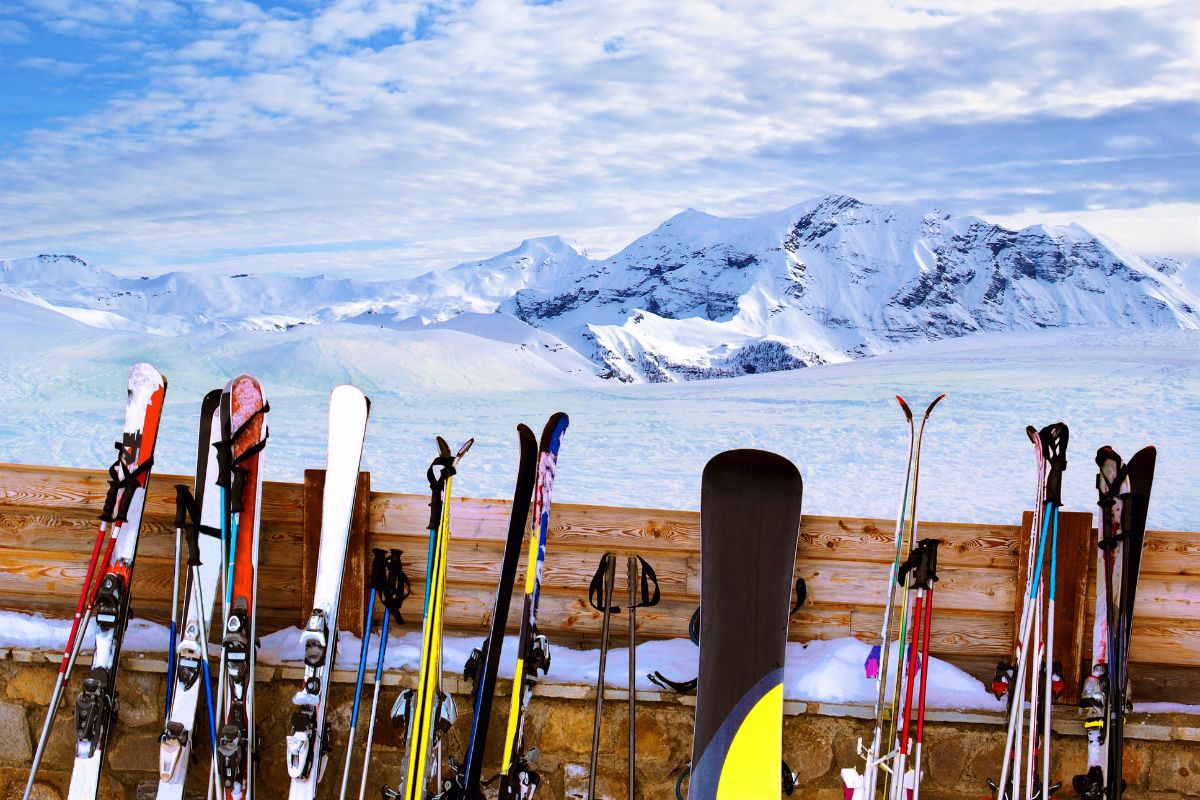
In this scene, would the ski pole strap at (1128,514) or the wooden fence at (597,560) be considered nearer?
the ski pole strap at (1128,514)

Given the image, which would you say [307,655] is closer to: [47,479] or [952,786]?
[47,479]

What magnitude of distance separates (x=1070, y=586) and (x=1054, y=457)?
424mm

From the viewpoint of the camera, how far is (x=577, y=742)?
2869 millimetres

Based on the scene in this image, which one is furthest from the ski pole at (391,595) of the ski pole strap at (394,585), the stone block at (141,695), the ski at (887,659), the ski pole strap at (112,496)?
the ski at (887,659)

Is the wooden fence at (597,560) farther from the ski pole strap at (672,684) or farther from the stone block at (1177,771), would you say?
the ski pole strap at (672,684)

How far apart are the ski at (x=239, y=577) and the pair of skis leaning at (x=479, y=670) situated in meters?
0.40

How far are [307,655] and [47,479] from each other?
1109mm

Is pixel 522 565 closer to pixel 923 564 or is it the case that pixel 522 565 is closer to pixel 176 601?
pixel 176 601

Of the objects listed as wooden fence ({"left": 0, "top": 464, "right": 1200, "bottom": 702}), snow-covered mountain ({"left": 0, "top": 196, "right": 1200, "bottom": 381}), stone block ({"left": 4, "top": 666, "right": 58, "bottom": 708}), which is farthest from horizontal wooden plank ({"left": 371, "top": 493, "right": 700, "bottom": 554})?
snow-covered mountain ({"left": 0, "top": 196, "right": 1200, "bottom": 381})

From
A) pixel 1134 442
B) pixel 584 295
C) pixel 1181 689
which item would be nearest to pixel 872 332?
pixel 584 295

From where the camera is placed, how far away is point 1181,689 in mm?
2893

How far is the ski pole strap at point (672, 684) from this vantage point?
276 cm

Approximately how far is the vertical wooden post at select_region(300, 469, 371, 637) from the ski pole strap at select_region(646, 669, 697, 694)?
0.89 metres

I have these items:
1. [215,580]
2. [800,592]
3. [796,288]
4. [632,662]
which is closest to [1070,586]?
[800,592]
